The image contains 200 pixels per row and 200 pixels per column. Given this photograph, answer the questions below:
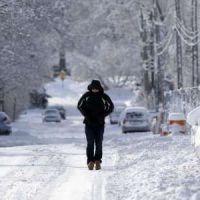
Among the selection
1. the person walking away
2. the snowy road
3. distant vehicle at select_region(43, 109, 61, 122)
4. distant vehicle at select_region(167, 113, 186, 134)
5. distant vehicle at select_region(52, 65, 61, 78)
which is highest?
the person walking away

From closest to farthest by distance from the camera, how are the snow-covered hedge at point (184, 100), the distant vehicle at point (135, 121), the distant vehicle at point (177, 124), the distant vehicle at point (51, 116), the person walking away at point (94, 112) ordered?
the person walking away at point (94, 112) < the distant vehicle at point (177, 124) < the snow-covered hedge at point (184, 100) < the distant vehicle at point (135, 121) < the distant vehicle at point (51, 116)

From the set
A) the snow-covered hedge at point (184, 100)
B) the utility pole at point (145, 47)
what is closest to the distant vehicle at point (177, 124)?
the snow-covered hedge at point (184, 100)

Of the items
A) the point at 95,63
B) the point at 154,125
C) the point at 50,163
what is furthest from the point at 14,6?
the point at 95,63

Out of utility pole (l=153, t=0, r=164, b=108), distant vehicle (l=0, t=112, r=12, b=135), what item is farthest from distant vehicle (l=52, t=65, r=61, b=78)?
distant vehicle (l=0, t=112, r=12, b=135)

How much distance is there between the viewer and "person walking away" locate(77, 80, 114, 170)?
15.0 m

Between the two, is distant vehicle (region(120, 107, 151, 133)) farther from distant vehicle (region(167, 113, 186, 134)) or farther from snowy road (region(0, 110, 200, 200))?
snowy road (region(0, 110, 200, 200))

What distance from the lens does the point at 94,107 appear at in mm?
15070

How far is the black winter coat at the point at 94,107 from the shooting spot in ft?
49.3

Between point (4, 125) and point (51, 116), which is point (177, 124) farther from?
point (51, 116)

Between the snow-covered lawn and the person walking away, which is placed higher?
the person walking away

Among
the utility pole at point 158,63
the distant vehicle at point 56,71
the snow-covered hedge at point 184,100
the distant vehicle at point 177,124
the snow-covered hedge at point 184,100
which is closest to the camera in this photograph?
the distant vehicle at point 177,124

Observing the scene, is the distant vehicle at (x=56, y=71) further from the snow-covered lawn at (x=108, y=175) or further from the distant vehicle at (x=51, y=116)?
the snow-covered lawn at (x=108, y=175)

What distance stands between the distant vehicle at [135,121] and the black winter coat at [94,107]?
22.2 meters

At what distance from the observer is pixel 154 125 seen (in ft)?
108
